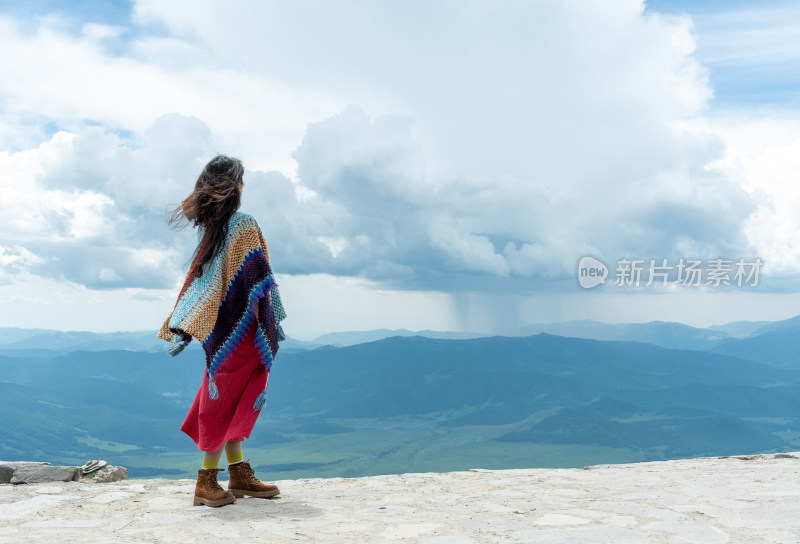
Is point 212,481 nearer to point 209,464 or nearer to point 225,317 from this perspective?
point 209,464

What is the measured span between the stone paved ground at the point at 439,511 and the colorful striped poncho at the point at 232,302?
3.86 feet

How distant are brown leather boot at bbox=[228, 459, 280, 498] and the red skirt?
1.38ft

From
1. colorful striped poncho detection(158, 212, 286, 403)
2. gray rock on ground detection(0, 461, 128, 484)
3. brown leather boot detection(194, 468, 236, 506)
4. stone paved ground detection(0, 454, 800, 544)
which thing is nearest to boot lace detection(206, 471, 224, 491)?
brown leather boot detection(194, 468, 236, 506)

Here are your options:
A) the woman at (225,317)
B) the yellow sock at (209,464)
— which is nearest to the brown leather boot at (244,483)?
the woman at (225,317)

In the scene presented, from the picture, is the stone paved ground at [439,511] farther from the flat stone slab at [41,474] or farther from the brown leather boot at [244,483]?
the flat stone slab at [41,474]

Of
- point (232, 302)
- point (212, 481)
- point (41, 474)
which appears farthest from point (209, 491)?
point (41, 474)

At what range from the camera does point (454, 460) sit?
7598 inches

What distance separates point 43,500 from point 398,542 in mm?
3563

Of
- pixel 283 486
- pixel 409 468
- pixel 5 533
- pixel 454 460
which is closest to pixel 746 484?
pixel 283 486

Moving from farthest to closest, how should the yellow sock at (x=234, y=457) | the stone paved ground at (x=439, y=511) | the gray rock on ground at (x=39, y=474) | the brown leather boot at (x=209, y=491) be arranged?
the gray rock on ground at (x=39, y=474), the yellow sock at (x=234, y=457), the brown leather boot at (x=209, y=491), the stone paved ground at (x=439, y=511)

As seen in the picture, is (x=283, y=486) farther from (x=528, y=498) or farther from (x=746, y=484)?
(x=746, y=484)

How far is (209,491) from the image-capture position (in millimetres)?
5035

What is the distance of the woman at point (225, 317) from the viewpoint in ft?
16.5

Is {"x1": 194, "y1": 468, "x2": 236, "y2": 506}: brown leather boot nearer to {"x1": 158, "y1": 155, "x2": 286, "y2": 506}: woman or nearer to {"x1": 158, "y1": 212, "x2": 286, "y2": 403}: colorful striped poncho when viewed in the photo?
{"x1": 158, "y1": 155, "x2": 286, "y2": 506}: woman
